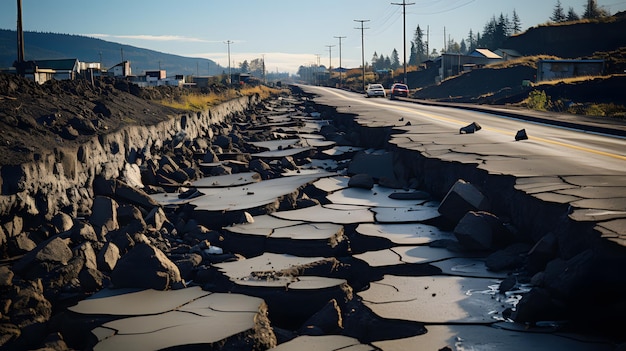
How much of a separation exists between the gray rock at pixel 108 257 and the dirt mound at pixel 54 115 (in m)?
2.16

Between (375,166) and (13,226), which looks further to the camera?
(375,166)

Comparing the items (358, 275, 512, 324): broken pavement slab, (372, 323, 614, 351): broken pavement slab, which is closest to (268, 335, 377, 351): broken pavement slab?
(372, 323, 614, 351): broken pavement slab

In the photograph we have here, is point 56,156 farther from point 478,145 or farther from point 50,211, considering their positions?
point 478,145

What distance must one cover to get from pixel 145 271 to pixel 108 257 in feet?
2.38

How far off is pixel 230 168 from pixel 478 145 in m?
4.50

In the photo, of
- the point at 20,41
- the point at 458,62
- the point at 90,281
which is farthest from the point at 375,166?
the point at 458,62

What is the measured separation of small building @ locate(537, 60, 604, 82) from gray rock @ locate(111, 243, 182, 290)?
40786mm

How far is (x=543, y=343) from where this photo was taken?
12.7 feet

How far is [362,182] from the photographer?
992 cm

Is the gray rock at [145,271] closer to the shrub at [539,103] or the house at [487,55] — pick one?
the shrub at [539,103]

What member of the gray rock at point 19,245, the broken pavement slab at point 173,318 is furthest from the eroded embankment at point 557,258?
the gray rock at point 19,245

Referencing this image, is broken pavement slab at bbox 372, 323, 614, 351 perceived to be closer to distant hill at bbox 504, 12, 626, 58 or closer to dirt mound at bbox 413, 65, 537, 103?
dirt mound at bbox 413, 65, 537, 103

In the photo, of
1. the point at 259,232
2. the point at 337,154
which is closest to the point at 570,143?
the point at 337,154

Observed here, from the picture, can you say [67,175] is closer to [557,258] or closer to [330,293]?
[330,293]
